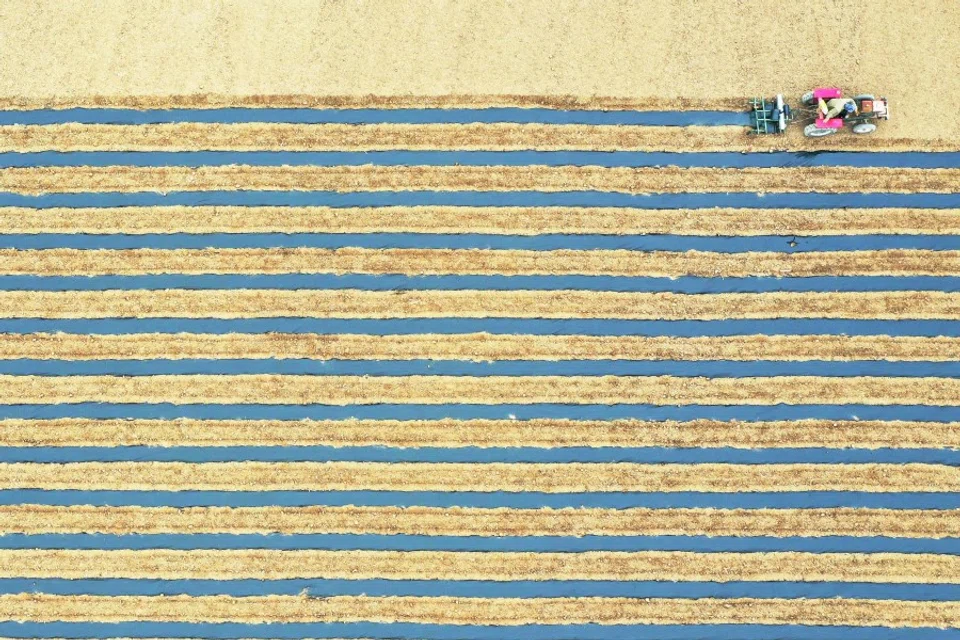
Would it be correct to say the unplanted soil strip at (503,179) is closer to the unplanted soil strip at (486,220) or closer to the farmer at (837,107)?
the unplanted soil strip at (486,220)

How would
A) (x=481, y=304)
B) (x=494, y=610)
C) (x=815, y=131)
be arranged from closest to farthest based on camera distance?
(x=494, y=610)
(x=481, y=304)
(x=815, y=131)

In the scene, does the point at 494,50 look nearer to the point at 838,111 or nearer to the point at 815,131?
the point at 815,131

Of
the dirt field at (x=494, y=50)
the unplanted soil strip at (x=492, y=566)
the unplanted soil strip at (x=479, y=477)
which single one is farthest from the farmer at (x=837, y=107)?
the unplanted soil strip at (x=492, y=566)

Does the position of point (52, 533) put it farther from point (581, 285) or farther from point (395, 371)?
point (581, 285)

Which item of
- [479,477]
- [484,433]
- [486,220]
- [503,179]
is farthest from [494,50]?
→ [479,477]

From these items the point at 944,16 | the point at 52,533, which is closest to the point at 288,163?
the point at 52,533

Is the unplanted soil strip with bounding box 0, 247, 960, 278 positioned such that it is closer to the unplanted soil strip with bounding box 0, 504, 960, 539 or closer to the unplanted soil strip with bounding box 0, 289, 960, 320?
the unplanted soil strip with bounding box 0, 289, 960, 320
